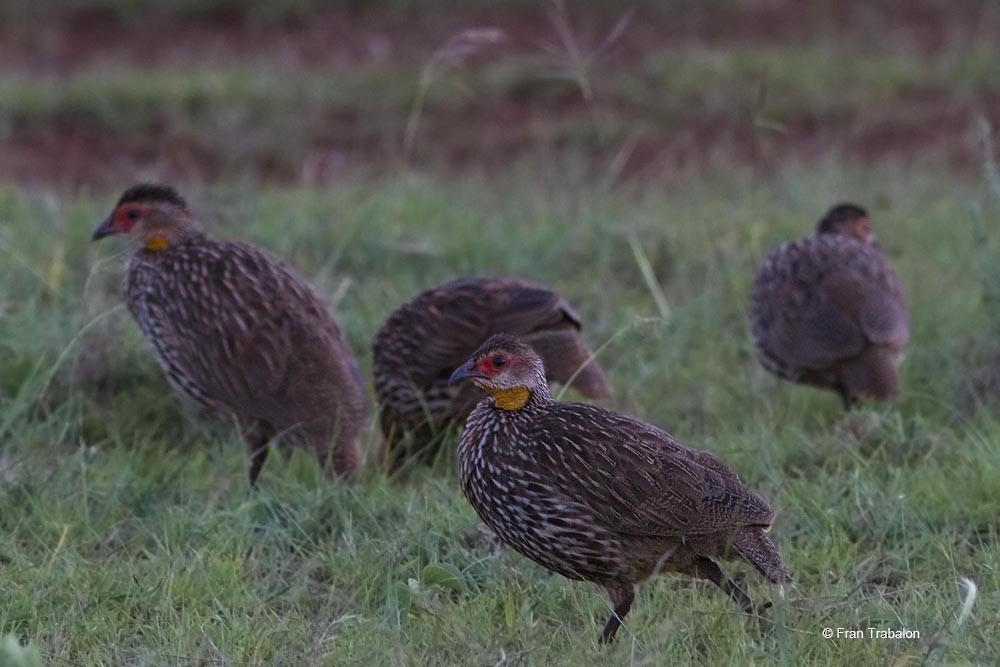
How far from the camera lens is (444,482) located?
5.98 m

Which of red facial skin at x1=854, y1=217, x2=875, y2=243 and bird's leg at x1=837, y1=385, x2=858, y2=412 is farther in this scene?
red facial skin at x1=854, y1=217, x2=875, y2=243

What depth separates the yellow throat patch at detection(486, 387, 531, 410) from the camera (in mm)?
5160

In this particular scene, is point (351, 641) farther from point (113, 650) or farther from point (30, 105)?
point (30, 105)

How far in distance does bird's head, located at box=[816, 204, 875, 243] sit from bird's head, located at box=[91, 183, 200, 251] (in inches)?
120

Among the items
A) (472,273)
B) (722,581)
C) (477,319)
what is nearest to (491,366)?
(722,581)

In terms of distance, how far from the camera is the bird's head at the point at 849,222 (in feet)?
25.5

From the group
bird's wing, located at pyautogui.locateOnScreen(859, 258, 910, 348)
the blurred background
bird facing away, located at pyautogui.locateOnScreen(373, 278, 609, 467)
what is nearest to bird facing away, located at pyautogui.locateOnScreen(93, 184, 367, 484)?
bird facing away, located at pyautogui.locateOnScreen(373, 278, 609, 467)

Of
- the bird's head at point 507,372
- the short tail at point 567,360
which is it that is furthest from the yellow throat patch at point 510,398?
the short tail at point 567,360

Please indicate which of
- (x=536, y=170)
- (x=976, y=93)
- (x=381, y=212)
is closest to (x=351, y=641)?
(x=381, y=212)

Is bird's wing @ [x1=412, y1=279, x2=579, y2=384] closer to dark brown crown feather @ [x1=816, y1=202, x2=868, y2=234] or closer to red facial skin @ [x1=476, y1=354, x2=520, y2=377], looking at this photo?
red facial skin @ [x1=476, y1=354, x2=520, y2=377]

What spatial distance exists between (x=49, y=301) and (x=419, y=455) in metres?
2.09

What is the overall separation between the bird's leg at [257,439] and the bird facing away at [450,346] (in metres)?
0.51

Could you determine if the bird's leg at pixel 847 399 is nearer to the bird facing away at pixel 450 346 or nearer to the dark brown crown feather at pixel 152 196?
the bird facing away at pixel 450 346

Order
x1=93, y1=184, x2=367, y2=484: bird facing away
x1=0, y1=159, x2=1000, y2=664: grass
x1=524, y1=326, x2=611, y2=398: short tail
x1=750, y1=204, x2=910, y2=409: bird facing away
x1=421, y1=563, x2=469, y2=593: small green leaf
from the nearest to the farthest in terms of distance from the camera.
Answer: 1. x1=0, y1=159, x2=1000, y2=664: grass
2. x1=421, y1=563, x2=469, y2=593: small green leaf
3. x1=93, y1=184, x2=367, y2=484: bird facing away
4. x1=524, y1=326, x2=611, y2=398: short tail
5. x1=750, y1=204, x2=910, y2=409: bird facing away
